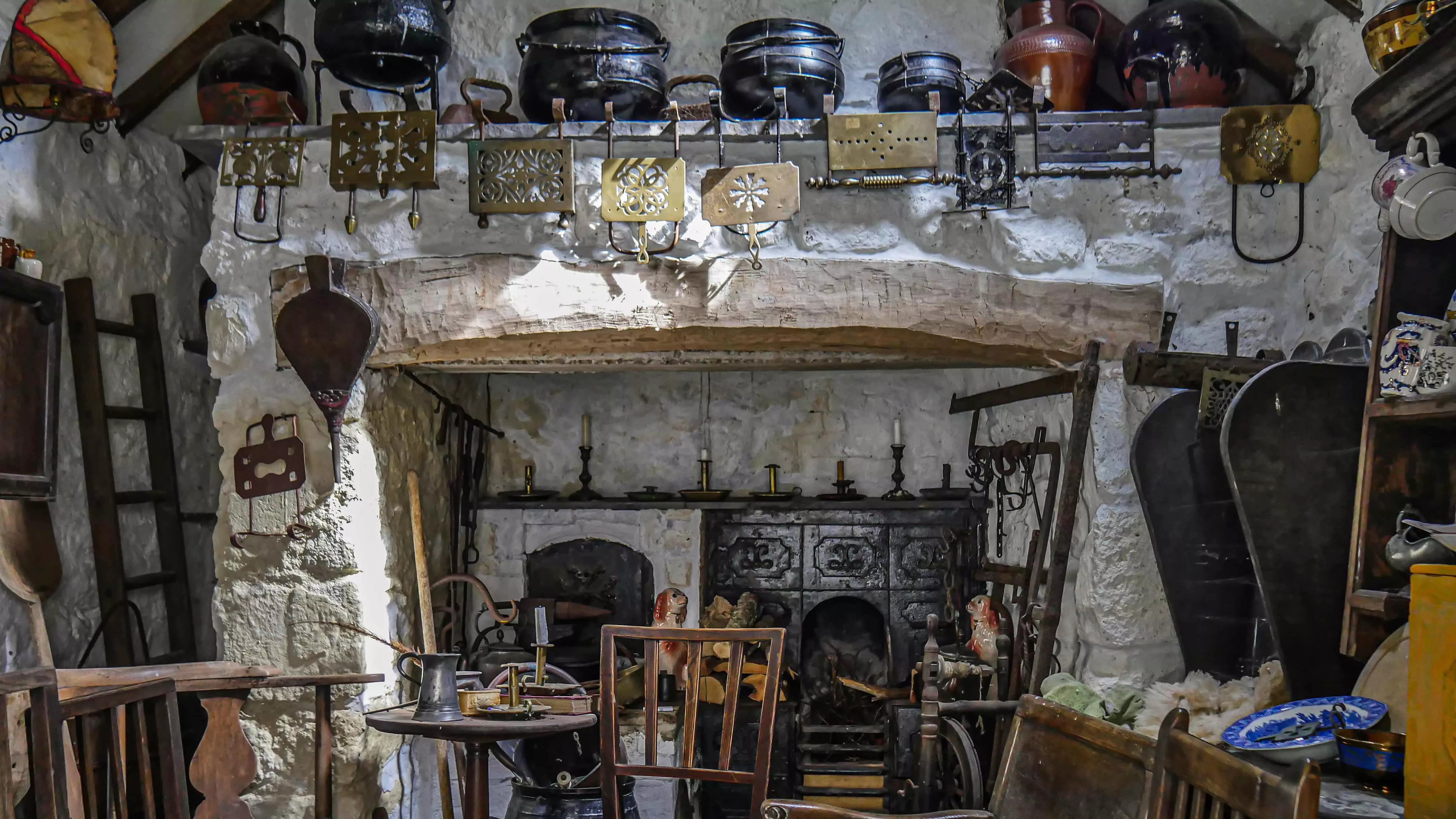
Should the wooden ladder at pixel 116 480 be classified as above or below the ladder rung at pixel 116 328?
below

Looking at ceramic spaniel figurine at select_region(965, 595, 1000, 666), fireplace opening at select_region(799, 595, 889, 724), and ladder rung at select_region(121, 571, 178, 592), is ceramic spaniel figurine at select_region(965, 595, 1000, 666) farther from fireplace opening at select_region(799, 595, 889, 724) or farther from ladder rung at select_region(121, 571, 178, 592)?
ladder rung at select_region(121, 571, 178, 592)

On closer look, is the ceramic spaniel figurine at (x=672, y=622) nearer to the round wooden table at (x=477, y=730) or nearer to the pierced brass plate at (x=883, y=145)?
the round wooden table at (x=477, y=730)

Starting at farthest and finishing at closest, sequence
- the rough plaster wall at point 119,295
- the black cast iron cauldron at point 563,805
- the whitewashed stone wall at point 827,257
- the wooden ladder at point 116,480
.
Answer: the wooden ladder at point 116,480, the rough plaster wall at point 119,295, the black cast iron cauldron at point 563,805, the whitewashed stone wall at point 827,257

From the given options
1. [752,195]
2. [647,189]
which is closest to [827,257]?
[752,195]

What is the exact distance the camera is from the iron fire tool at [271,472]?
260 centimetres

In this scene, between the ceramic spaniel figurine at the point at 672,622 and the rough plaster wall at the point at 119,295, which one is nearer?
the rough plaster wall at the point at 119,295

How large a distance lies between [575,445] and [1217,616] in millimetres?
2234

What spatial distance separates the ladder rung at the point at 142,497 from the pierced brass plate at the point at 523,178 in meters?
1.46

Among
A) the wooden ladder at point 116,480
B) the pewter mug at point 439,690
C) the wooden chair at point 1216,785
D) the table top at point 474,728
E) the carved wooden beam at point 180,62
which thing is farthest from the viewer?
the carved wooden beam at point 180,62

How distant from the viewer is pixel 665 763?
3414 millimetres

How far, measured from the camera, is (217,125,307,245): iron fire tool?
2.55 metres

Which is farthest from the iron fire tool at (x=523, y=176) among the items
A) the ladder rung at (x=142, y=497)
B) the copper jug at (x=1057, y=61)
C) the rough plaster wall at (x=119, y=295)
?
the ladder rung at (x=142, y=497)

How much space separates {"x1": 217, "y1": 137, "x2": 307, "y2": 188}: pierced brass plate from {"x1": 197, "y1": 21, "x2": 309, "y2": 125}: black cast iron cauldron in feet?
0.22

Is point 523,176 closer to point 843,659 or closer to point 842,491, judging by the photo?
point 842,491
